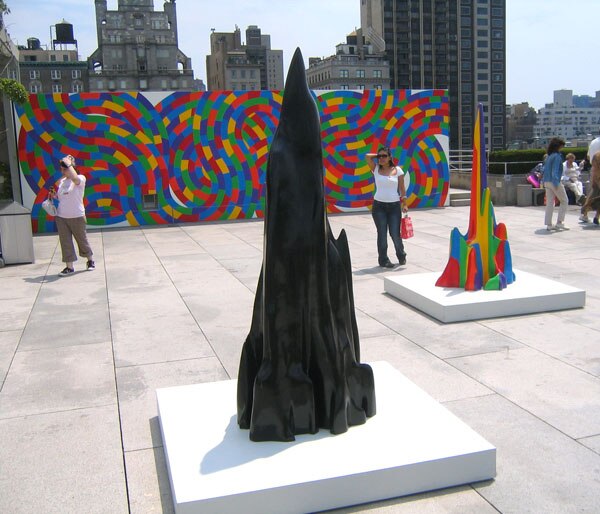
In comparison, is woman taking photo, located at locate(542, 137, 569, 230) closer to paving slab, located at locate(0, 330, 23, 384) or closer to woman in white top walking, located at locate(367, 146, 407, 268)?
woman in white top walking, located at locate(367, 146, 407, 268)

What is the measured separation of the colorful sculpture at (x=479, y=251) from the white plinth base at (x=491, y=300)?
4.9 inches

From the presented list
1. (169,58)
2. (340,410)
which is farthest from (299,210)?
(169,58)

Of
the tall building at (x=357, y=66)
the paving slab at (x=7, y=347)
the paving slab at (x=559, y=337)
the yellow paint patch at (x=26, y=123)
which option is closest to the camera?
the paving slab at (x=559, y=337)

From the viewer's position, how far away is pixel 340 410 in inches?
140

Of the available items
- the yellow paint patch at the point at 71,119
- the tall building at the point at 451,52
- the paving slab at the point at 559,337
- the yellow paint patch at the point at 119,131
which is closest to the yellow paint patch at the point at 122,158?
the yellow paint patch at the point at 119,131

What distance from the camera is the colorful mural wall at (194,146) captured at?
13.9 meters

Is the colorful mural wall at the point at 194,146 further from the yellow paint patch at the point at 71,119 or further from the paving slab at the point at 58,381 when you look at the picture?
the paving slab at the point at 58,381

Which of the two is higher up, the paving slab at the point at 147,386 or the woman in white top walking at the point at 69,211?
the woman in white top walking at the point at 69,211

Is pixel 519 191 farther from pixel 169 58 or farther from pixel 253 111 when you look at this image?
pixel 169 58

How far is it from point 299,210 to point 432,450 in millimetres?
1395

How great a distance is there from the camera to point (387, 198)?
28.6 ft

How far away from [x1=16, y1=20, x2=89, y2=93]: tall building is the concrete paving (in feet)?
329

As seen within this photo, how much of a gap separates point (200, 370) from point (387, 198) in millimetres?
4389

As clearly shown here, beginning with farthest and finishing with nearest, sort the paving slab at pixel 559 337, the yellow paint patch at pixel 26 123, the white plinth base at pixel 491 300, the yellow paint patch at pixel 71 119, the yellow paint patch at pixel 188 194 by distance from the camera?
the yellow paint patch at pixel 188 194 → the yellow paint patch at pixel 71 119 → the yellow paint patch at pixel 26 123 → the white plinth base at pixel 491 300 → the paving slab at pixel 559 337
